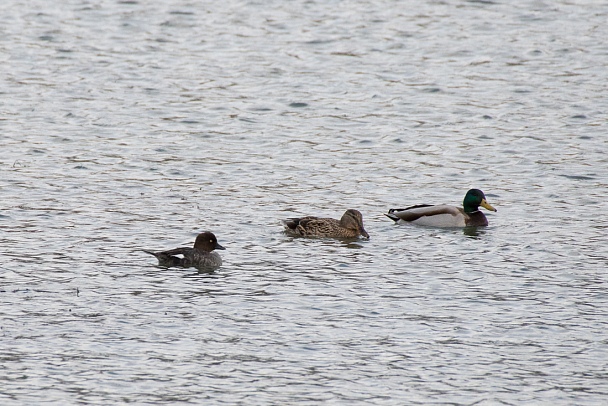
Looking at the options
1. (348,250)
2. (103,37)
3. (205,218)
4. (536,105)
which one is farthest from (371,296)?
(103,37)

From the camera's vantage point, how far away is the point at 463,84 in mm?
26000

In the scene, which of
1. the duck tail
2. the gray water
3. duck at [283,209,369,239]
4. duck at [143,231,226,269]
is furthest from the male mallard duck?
duck at [143,231,226,269]

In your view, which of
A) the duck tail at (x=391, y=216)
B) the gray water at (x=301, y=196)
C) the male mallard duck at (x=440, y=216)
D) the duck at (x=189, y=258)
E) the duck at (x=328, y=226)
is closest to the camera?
the gray water at (x=301, y=196)

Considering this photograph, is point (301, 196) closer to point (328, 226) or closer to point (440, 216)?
point (328, 226)

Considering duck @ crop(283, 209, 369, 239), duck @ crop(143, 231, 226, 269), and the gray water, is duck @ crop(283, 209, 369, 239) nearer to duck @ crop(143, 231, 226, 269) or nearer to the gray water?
the gray water

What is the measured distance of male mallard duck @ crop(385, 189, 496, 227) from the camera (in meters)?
16.5

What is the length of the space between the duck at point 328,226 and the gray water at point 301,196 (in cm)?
19

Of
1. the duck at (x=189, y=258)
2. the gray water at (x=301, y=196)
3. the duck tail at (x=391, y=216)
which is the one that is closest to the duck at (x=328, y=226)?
the gray water at (x=301, y=196)

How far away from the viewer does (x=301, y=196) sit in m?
18.1

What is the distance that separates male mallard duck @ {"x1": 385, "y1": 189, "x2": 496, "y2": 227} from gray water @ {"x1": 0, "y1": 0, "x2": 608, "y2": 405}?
0.61 feet

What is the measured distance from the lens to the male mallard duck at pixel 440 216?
16.5 meters

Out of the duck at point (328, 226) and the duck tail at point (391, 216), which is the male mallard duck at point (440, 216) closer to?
the duck tail at point (391, 216)

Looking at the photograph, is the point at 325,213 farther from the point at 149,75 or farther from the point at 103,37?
the point at 103,37

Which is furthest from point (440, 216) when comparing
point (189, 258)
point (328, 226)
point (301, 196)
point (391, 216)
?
point (189, 258)
